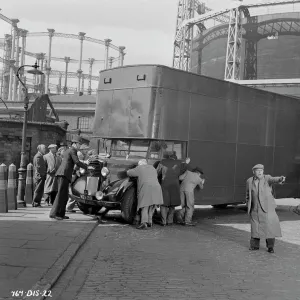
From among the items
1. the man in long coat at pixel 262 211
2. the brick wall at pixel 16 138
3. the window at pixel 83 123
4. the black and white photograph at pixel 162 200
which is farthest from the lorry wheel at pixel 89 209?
the window at pixel 83 123

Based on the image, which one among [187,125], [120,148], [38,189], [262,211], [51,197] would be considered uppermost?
[187,125]

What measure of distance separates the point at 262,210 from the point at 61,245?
3.52 metres

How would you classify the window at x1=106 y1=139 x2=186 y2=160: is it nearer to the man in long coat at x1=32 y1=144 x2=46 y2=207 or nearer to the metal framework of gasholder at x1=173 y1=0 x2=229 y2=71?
the man in long coat at x1=32 y1=144 x2=46 y2=207

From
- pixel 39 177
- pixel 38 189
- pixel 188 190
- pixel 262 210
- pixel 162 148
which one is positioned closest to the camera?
pixel 262 210

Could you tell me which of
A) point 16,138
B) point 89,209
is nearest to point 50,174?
point 89,209

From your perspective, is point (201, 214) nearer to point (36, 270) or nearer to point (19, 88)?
point (36, 270)

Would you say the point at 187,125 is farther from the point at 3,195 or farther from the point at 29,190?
the point at 29,190

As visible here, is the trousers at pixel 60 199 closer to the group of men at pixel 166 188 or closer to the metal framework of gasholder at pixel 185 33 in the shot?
the group of men at pixel 166 188

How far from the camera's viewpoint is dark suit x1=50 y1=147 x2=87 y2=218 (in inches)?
408

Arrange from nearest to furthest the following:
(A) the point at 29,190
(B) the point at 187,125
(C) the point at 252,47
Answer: (B) the point at 187,125, (A) the point at 29,190, (C) the point at 252,47

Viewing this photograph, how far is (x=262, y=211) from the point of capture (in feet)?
26.9

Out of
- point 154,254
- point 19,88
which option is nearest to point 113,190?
point 154,254

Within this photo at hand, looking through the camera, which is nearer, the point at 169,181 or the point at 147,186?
the point at 147,186

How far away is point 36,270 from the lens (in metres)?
5.67
